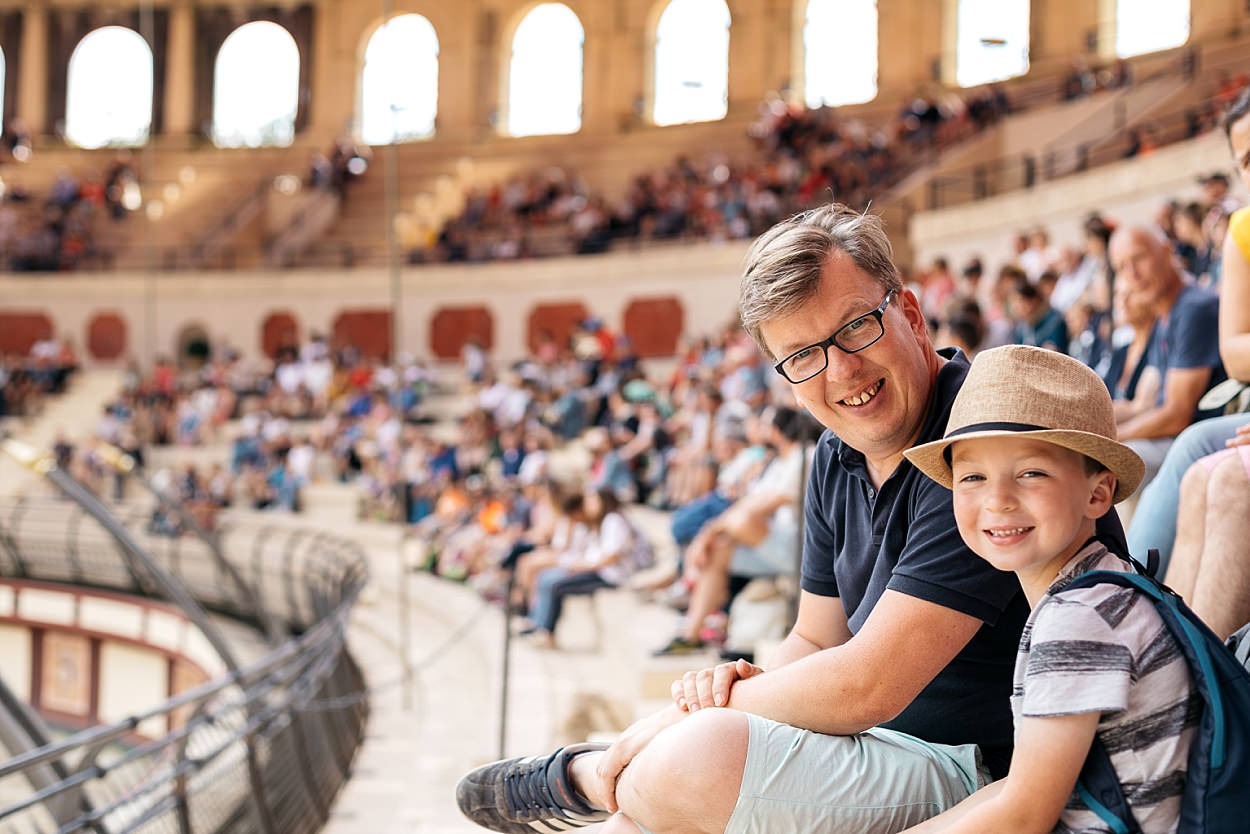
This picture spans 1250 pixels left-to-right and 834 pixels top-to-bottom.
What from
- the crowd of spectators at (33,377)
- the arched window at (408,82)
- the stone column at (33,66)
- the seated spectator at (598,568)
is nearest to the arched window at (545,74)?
the arched window at (408,82)

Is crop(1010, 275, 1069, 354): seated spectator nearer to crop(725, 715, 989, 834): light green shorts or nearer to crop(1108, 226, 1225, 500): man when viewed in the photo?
crop(1108, 226, 1225, 500): man

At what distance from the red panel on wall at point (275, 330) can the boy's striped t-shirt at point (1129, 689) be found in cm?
2201

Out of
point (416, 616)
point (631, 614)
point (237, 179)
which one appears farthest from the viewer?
point (237, 179)

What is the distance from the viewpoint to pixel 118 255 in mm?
24172

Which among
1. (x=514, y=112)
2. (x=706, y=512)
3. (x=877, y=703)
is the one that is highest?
(x=514, y=112)

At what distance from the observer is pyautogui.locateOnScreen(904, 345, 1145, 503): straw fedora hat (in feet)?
5.64

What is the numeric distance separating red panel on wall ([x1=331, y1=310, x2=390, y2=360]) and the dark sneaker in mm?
20415

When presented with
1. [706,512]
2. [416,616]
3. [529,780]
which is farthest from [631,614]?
[529,780]

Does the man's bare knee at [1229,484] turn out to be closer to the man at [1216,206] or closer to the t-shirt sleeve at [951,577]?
the t-shirt sleeve at [951,577]

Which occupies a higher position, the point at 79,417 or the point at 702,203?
the point at 702,203

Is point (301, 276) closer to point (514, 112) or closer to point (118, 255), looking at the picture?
point (118, 255)

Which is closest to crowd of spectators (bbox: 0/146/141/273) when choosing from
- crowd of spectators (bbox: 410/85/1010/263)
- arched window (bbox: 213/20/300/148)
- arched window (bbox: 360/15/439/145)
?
arched window (bbox: 213/20/300/148)

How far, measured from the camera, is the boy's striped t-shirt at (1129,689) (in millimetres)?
1591

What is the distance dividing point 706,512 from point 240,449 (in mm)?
10893
